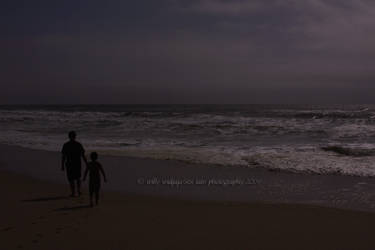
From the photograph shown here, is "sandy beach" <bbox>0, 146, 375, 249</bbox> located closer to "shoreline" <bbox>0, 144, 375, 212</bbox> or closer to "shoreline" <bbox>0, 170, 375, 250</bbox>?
"shoreline" <bbox>0, 170, 375, 250</bbox>

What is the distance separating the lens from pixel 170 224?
5.09m

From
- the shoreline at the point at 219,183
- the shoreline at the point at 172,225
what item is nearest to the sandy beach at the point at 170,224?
the shoreline at the point at 172,225

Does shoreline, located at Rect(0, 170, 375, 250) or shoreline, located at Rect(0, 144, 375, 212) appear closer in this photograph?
shoreline, located at Rect(0, 170, 375, 250)

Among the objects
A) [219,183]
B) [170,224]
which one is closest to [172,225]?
[170,224]

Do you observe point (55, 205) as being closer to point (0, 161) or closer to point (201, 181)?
point (201, 181)

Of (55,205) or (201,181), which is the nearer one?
(55,205)

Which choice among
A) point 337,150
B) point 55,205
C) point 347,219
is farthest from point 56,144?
point 347,219

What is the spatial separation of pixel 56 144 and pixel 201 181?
9.08 meters

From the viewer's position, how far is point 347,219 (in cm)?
534

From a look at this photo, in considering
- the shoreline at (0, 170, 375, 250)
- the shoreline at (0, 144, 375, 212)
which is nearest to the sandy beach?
the shoreline at (0, 170, 375, 250)

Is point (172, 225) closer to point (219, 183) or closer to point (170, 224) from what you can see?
point (170, 224)

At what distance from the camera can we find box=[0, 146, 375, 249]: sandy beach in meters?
4.39

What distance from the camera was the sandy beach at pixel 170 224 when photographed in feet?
14.4

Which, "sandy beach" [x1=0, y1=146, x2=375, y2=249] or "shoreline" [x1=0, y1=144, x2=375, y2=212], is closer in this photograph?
"sandy beach" [x1=0, y1=146, x2=375, y2=249]
